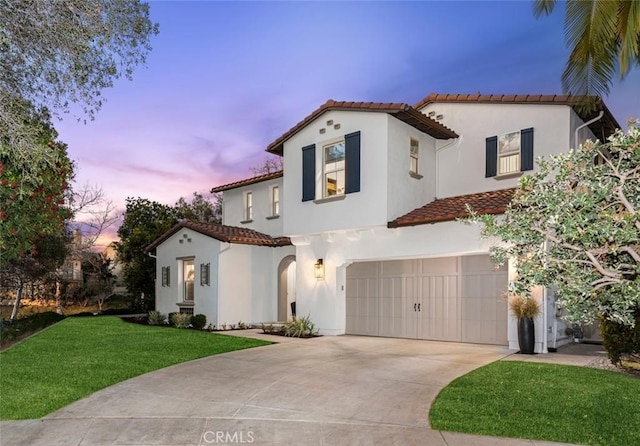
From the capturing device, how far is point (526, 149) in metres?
12.9

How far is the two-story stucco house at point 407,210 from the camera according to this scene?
12.2 m

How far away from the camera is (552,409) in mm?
6215

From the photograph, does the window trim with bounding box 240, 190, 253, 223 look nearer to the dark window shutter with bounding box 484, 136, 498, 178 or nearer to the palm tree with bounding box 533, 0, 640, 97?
the dark window shutter with bounding box 484, 136, 498, 178

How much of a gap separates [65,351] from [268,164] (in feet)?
76.7

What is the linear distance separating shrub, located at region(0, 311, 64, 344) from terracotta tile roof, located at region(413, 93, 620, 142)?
17184 millimetres

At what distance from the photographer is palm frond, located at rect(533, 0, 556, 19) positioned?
344 inches

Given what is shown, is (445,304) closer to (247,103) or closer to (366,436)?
(366,436)

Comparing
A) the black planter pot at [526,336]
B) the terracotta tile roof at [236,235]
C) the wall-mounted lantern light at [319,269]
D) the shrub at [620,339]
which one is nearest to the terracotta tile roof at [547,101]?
the black planter pot at [526,336]

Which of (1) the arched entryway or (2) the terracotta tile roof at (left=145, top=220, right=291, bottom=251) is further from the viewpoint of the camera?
(1) the arched entryway

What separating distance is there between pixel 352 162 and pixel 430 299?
4463 millimetres

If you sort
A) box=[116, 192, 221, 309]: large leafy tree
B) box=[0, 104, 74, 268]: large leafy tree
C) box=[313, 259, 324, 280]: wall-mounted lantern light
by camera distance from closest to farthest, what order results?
box=[0, 104, 74, 268]: large leafy tree < box=[313, 259, 324, 280]: wall-mounted lantern light < box=[116, 192, 221, 309]: large leafy tree

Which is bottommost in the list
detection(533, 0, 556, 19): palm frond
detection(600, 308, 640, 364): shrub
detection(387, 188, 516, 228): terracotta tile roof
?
detection(600, 308, 640, 364): shrub

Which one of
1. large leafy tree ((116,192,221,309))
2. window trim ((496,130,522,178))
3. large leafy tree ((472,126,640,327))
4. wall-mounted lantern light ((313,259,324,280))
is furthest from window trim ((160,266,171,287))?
large leafy tree ((472,126,640,327))

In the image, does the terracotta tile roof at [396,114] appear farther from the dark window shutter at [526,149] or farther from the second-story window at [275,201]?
the second-story window at [275,201]
